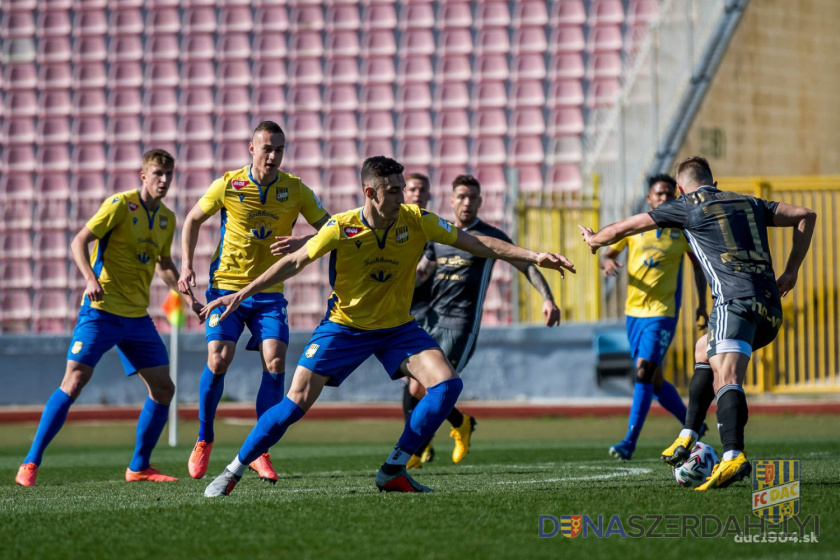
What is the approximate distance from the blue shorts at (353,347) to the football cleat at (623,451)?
300cm

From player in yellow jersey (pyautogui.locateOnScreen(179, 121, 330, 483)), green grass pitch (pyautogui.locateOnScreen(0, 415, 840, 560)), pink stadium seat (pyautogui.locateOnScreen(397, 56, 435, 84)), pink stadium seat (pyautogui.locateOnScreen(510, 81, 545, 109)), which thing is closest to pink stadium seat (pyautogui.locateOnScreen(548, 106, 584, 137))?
pink stadium seat (pyautogui.locateOnScreen(510, 81, 545, 109))

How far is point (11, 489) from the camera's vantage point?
7418 mm

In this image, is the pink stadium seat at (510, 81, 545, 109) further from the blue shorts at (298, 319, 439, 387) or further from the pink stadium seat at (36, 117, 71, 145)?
the blue shorts at (298, 319, 439, 387)

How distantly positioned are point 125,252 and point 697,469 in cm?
449

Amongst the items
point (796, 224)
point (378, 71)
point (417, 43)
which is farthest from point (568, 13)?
point (796, 224)

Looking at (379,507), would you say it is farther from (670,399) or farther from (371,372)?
(371,372)

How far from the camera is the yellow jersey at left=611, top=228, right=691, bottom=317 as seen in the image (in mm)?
9664

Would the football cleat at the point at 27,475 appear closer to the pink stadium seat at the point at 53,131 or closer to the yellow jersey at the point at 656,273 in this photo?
the yellow jersey at the point at 656,273

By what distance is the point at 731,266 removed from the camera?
635cm

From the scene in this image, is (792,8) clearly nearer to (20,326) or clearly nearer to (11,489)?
(20,326)

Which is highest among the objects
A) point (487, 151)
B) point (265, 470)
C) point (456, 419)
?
point (487, 151)

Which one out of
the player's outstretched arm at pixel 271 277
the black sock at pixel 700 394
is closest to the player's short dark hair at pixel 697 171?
the black sock at pixel 700 394

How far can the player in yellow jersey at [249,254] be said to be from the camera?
25.7ft

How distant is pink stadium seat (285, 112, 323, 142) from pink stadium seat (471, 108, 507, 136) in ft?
9.23
